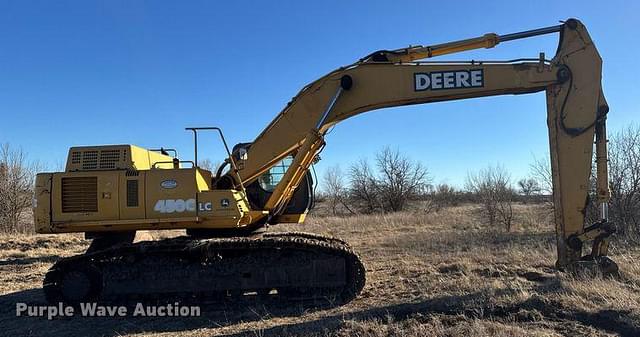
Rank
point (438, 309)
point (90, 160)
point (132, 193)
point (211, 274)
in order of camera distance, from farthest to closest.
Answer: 1. point (90, 160)
2. point (132, 193)
3. point (211, 274)
4. point (438, 309)

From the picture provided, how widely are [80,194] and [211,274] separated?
8.46 feet

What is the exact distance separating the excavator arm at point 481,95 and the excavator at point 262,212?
2 cm

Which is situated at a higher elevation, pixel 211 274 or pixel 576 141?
pixel 576 141

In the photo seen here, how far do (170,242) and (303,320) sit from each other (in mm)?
2617

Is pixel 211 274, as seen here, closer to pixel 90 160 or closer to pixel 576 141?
pixel 90 160

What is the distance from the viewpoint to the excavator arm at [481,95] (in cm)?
809

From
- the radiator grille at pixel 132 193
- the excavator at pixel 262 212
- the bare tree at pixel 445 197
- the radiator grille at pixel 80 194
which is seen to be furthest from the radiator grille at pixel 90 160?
the bare tree at pixel 445 197

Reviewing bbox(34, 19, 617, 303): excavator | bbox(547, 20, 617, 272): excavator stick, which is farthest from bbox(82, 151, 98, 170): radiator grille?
bbox(547, 20, 617, 272): excavator stick

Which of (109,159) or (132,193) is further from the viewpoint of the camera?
(109,159)

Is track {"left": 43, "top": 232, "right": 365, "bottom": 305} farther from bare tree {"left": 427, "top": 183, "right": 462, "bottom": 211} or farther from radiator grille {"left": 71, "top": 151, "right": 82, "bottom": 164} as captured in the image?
bare tree {"left": 427, "top": 183, "right": 462, "bottom": 211}

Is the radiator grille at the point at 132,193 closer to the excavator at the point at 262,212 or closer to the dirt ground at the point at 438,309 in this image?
the excavator at the point at 262,212

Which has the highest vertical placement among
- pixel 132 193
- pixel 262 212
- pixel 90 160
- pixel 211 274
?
pixel 90 160

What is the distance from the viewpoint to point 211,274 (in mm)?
8086

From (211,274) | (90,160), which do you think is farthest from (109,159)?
(211,274)
